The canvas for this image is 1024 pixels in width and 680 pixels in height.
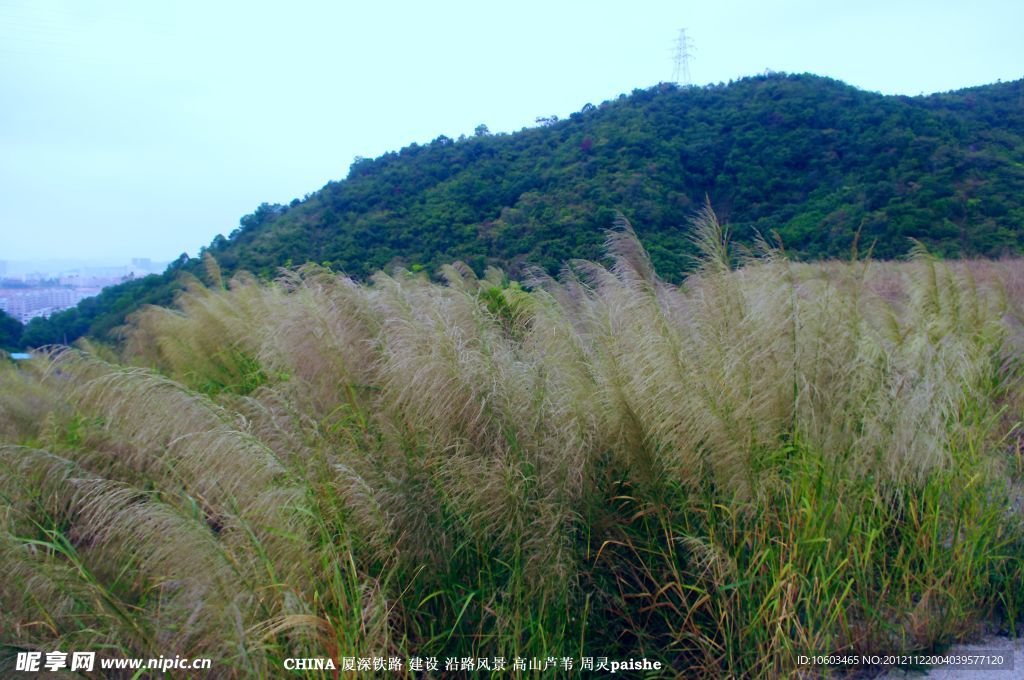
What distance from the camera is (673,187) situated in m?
19.3

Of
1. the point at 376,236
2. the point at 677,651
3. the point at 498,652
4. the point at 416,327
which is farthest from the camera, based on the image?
the point at 376,236

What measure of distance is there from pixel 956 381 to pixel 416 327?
2669 mm

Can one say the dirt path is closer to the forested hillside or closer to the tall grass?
the tall grass

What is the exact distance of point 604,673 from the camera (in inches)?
102

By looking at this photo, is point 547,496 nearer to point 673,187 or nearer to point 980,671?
point 980,671

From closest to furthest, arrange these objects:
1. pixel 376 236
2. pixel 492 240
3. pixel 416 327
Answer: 1. pixel 416 327
2. pixel 492 240
3. pixel 376 236

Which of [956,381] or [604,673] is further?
[956,381]

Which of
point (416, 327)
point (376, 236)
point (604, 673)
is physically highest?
point (376, 236)

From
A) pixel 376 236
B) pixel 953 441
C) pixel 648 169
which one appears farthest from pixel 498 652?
pixel 648 169

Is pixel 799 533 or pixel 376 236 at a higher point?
pixel 376 236

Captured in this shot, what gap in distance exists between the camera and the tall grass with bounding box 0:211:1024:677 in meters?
2.11

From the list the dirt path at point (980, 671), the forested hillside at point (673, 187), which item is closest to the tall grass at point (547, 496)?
the dirt path at point (980, 671)

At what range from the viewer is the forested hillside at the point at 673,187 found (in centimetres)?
1551

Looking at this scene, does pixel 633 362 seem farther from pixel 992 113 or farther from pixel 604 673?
pixel 992 113
